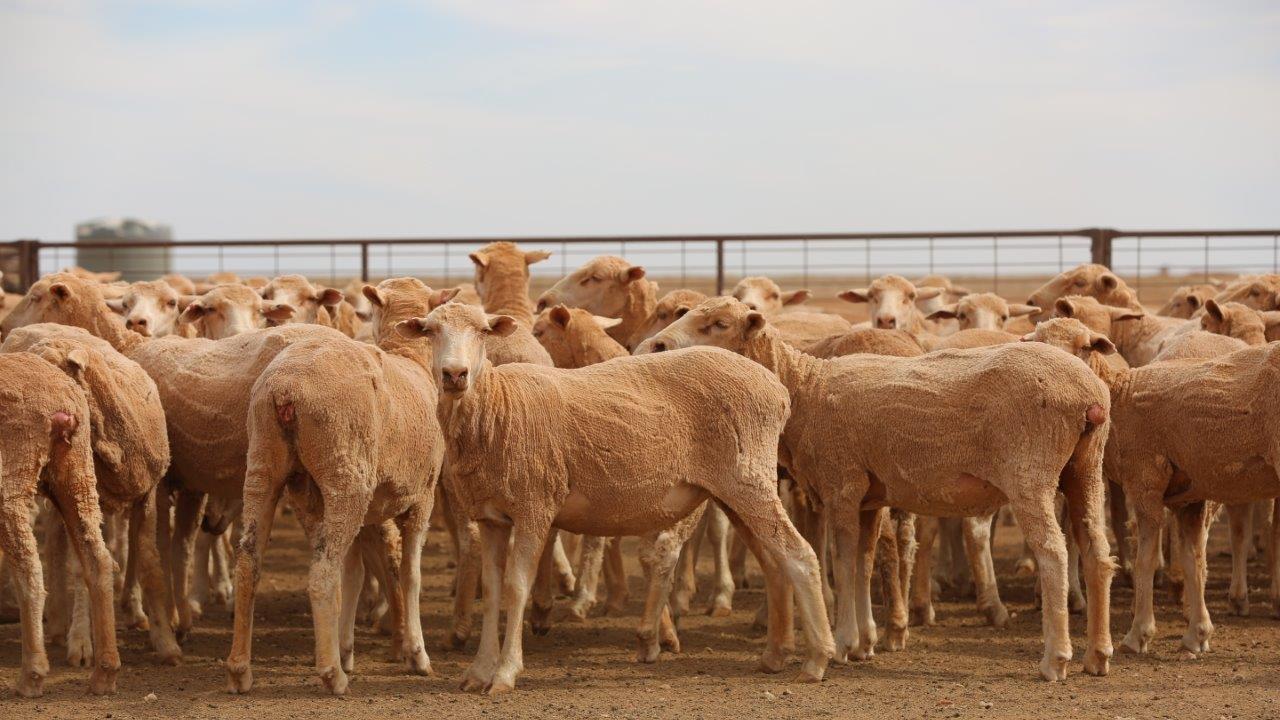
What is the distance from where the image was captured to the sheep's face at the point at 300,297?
11.8m

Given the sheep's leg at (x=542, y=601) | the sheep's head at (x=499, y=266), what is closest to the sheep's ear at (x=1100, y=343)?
the sheep's leg at (x=542, y=601)

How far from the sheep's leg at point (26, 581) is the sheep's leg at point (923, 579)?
5003mm

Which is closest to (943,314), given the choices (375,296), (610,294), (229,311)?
(610,294)

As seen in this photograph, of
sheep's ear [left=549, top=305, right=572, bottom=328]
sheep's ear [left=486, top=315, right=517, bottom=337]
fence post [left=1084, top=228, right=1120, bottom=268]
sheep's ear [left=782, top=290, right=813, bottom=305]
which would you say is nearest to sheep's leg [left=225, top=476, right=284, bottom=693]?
sheep's ear [left=486, top=315, right=517, bottom=337]

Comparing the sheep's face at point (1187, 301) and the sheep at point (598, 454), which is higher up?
the sheep's face at point (1187, 301)

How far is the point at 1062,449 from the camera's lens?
7.79 metres

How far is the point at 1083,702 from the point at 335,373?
153 inches

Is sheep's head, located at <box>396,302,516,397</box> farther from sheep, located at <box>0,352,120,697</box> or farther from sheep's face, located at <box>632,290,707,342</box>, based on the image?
sheep's face, located at <box>632,290,707,342</box>

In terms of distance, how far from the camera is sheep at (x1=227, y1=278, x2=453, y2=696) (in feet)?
24.7

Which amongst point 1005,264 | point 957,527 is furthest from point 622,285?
point 1005,264

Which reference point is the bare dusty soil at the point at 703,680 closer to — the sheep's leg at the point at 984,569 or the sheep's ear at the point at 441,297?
the sheep's leg at the point at 984,569

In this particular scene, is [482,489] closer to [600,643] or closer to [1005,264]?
[600,643]

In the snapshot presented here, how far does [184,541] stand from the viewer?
30.8 feet

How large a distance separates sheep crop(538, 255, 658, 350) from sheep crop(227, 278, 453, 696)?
15.4 ft
